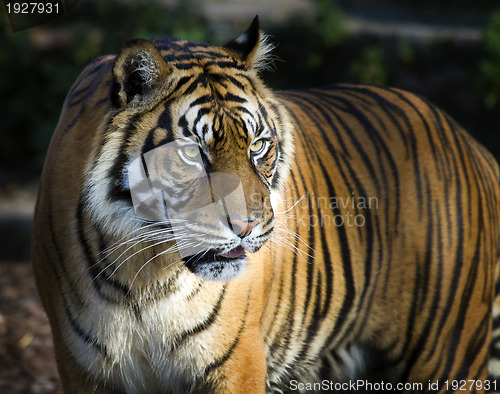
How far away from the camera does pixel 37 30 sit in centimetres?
714

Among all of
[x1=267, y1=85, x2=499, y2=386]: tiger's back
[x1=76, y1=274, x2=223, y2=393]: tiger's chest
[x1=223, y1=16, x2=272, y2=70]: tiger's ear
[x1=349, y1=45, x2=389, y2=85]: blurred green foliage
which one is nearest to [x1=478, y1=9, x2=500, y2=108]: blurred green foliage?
[x1=349, y1=45, x2=389, y2=85]: blurred green foliage

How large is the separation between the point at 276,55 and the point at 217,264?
363 centimetres

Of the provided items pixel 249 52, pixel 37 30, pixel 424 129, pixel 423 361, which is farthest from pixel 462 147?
pixel 37 30

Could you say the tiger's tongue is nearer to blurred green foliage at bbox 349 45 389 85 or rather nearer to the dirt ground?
the dirt ground

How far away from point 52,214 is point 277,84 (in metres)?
4.69

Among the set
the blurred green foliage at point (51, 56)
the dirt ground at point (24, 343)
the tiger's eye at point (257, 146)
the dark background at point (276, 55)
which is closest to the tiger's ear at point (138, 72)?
the tiger's eye at point (257, 146)

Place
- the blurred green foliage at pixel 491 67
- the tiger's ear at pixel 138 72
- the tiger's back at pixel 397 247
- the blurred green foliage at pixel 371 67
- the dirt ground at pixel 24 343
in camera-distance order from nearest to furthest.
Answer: the tiger's ear at pixel 138 72 → the tiger's back at pixel 397 247 → the dirt ground at pixel 24 343 → the blurred green foliage at pixel 491 67 → the blurred green foliage at pixel 371 67

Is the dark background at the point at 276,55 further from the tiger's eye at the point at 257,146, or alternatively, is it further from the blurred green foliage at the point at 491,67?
the tiger's eye at the point at 257,146

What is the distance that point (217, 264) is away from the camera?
6.57 feet

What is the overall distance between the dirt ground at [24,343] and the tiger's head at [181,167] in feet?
6.47

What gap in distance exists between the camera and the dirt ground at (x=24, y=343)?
11.8 ft

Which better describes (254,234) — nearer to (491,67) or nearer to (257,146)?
(257,146)

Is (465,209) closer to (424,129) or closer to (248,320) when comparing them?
(424,129)

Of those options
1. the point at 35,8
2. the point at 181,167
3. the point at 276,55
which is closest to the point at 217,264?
the point at 181,167
